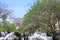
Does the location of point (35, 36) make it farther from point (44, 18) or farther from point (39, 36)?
point (44, 18)

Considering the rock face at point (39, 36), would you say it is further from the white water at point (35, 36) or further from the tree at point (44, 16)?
the tree at point (44, 16)

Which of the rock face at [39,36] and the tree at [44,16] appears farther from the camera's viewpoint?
the rock face at [39,36]

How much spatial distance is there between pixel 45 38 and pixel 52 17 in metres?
1.65

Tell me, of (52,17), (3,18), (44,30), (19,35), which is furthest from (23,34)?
(3,18)

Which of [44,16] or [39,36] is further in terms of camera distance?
[39,36]

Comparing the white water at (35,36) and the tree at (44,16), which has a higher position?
the tree at (44,16)

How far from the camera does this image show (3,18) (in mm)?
19062

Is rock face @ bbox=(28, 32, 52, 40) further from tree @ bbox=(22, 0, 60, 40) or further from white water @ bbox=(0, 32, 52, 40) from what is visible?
tree @ bbox=(22, 0, 60, 40)

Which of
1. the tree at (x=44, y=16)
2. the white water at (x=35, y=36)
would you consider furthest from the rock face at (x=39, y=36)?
the tree at (x=44, y=16)

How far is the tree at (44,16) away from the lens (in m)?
14.5

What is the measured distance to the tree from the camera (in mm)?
14500

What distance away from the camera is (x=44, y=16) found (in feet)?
47.7

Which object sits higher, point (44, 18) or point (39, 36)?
point (44, 18)

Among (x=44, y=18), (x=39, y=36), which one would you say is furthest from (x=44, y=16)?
(x=39, y=36)
